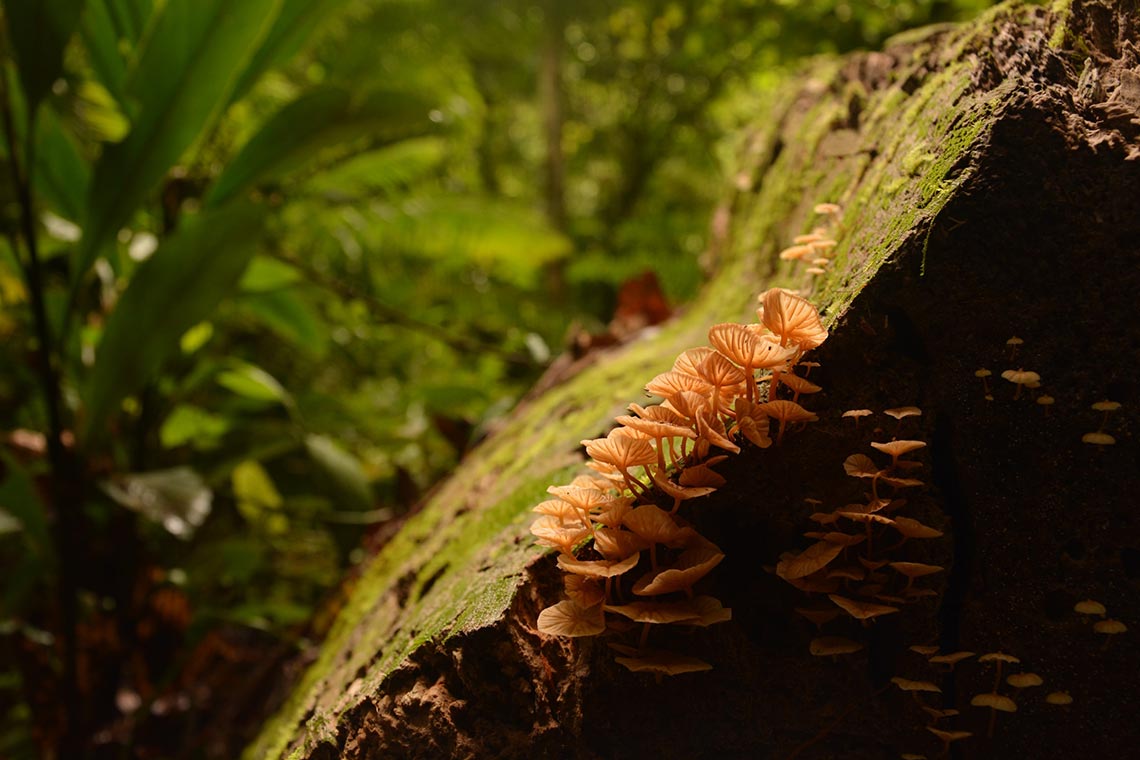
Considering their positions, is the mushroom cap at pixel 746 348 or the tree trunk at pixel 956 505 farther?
the tree trunk at pixel 956 505

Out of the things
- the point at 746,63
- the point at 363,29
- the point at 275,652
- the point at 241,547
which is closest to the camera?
the point at 241,547

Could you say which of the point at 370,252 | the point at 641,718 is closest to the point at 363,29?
the point at 370,252

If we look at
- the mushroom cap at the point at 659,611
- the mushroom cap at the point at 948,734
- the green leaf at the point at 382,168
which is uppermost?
the green leaf at the point at 382,168

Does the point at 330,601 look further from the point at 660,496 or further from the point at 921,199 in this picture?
the point at 921,199

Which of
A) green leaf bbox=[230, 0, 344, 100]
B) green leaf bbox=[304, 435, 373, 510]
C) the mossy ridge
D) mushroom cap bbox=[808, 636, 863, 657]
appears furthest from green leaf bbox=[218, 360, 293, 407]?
mushroom cap bbox=[808, 636, 863, 657]

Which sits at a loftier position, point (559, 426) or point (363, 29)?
point (363, 29)

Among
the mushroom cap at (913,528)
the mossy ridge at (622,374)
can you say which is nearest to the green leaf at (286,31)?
the mossy ridge at (622,374)

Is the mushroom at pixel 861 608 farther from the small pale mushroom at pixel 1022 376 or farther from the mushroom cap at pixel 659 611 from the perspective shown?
the small pale mushroom at pixel 1022 376

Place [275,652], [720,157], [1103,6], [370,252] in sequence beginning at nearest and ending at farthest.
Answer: [1103,6] < [275,652] < [370,252] < [720,157]
